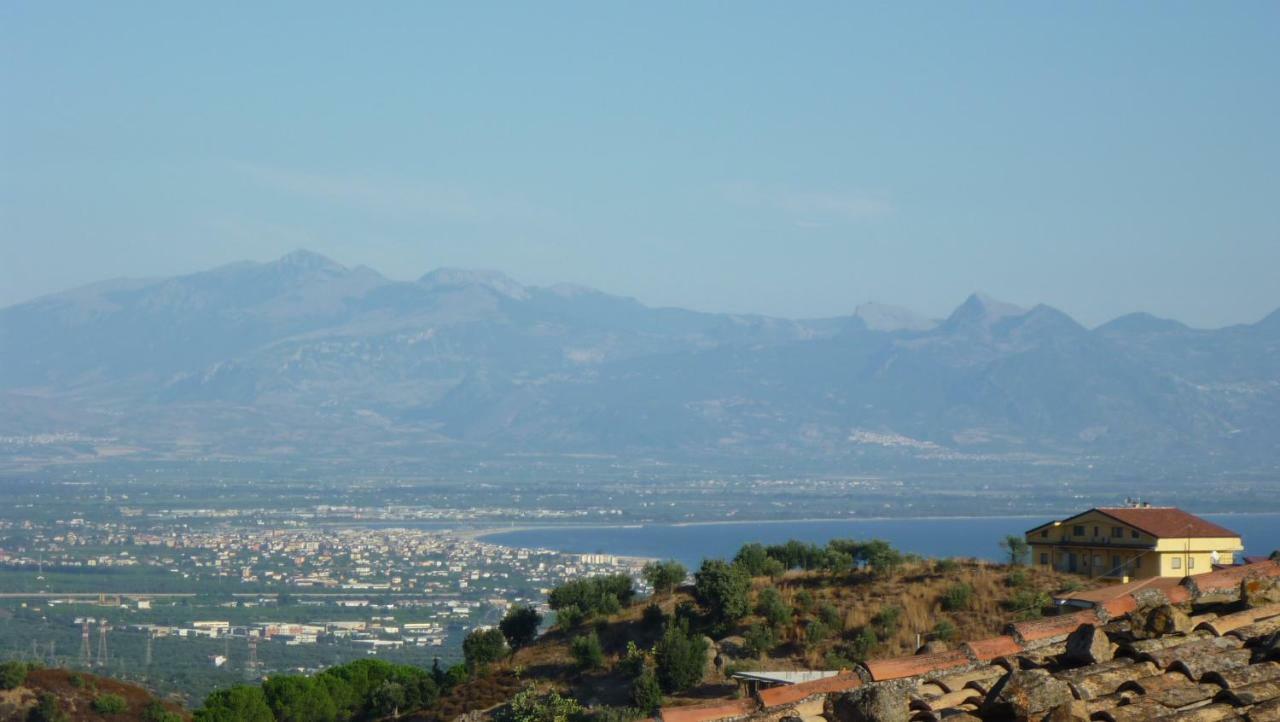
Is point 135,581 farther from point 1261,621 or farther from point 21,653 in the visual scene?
point 1261,621

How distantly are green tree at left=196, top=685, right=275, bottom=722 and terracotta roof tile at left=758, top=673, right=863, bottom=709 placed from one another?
36.3m

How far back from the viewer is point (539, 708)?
33688 mm

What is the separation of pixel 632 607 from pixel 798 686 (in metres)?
36.0

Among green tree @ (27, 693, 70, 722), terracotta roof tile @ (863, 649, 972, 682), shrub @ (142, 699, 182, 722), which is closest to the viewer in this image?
terracotta roof tile @ (863, 649, 972, 682)

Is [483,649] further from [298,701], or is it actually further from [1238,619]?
[1238,619]

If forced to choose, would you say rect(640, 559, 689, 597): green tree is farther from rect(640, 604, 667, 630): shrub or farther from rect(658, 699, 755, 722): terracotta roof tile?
rect(658, 699, 755, 722): terracotta roof tile

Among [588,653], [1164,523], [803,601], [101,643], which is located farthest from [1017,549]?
[101,643]

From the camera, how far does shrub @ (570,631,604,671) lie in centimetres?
3950

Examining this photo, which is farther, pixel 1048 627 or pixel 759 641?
pixel 759 641

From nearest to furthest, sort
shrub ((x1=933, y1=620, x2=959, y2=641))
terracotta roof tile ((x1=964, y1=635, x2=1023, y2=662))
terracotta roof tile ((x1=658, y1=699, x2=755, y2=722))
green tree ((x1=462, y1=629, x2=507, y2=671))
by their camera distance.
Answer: terracotta roof tile ((x1=658, y1=699, x2=755, y2=722)) → terracotta roof tile ((x1=964, y1=635, x2=1023, y2=662)) → shrub ((x1=933, y1=620, x2=959, y2=641)) → green tree ((x1=462, y1=629, x2=507, y2=671))

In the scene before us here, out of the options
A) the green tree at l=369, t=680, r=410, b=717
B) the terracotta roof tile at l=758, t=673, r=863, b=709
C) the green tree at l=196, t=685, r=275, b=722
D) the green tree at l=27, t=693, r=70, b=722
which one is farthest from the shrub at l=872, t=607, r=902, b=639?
the terracotta roof tile at l=758, t=673, r=863, b=709

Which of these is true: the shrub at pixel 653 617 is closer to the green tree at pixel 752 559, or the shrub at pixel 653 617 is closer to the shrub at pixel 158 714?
the green tree at pixel 752 559

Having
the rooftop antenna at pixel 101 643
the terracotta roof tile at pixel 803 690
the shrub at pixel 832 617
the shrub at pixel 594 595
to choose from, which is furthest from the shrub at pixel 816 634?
the rooftop antenna at pixel 101 643

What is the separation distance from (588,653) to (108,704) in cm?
1573
